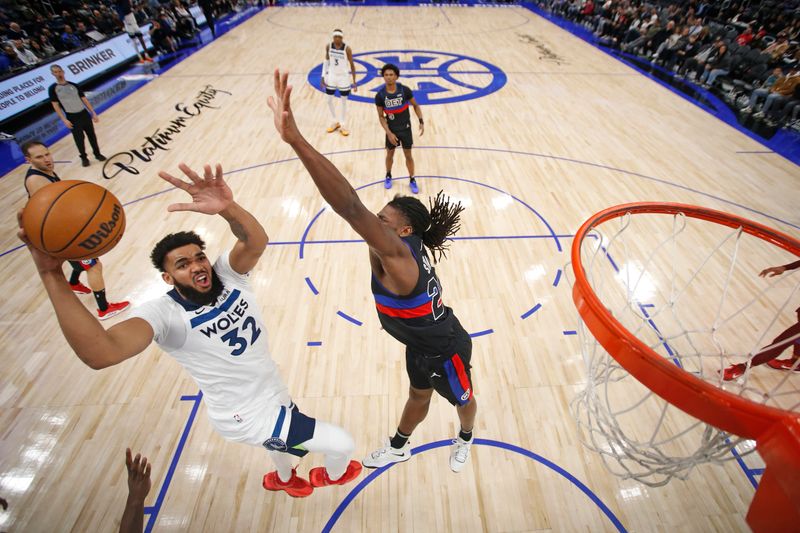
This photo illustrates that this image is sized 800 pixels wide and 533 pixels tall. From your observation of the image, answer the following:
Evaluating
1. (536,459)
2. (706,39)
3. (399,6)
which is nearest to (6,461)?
(536,459)

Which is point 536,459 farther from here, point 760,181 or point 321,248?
point 760,181

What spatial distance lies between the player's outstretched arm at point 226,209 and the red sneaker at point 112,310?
9.49 ft

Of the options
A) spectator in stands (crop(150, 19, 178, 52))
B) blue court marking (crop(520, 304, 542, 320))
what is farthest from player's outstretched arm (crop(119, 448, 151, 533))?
spectator in stands (crop(150, 19, 178, 52))

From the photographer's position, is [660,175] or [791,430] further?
[660,175]

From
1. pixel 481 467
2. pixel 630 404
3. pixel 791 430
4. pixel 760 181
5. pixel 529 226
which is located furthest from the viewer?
pixel 760 181

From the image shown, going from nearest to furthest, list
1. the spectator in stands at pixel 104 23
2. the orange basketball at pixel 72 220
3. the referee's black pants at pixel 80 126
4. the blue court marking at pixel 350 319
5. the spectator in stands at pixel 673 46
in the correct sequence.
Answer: the orange basketball at pixel 72 220, the blue court marking at pixel 350 319, the referee's black pants at pixel 80 126, the spectator in stands at pixel 673 46, the spectator in stands at pixel 104 23

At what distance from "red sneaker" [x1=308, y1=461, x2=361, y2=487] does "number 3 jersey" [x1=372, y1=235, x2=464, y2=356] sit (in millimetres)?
1063

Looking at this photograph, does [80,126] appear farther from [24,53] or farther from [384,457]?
[384,457]

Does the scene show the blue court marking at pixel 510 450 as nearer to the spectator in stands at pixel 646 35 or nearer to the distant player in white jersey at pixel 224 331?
the distant player in white jersey at pixel 224 331

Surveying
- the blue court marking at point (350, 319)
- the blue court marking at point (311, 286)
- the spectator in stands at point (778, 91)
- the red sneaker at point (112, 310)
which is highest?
the spectator in stands at point (778, 91)

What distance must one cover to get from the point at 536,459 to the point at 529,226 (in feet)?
10.8

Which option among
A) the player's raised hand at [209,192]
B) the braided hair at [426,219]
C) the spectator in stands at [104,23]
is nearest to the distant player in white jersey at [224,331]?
the player's raised hand at [209,192]

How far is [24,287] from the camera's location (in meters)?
4.70

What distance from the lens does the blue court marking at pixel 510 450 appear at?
281 cm
